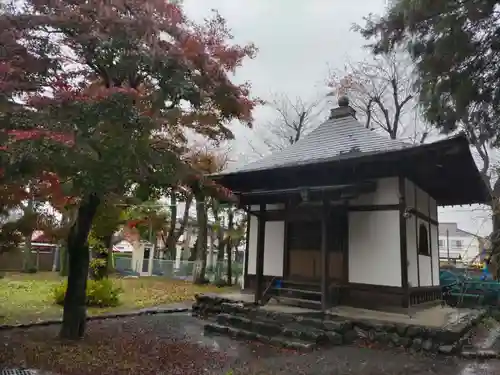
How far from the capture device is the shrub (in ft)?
31.7

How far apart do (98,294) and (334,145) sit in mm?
6905

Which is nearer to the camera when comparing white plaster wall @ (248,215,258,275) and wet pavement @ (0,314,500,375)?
wet pavement @ (0,314,500,375)

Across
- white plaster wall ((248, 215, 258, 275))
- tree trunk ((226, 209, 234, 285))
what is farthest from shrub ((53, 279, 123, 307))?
tree trunk ((226, 209, 234, 285))

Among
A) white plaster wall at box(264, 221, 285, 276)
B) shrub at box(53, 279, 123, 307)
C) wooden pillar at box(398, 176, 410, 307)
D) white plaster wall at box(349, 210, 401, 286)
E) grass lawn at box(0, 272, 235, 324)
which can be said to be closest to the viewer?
wooden pillar at box(398, 176, 410, 307)

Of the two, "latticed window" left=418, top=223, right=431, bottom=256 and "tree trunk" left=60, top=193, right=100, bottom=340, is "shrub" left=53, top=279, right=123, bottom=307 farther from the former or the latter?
"latticed window" left=418, top=223, right=431, bottom=256

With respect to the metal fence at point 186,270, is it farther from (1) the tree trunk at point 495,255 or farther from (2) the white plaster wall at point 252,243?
(1) the tree trunk at point 495,255

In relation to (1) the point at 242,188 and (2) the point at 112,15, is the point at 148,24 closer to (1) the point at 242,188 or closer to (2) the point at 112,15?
(2) the point at 112,15

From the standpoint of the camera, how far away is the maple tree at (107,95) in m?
4.45

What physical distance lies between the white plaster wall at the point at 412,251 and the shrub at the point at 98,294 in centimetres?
719

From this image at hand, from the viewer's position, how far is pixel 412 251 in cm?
850

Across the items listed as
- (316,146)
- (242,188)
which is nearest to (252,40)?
(316,146)

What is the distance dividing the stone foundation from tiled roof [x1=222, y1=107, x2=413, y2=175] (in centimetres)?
316

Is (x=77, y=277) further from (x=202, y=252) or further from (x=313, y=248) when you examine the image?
(x=202, y=252)

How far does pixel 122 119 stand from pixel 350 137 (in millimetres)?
6248
